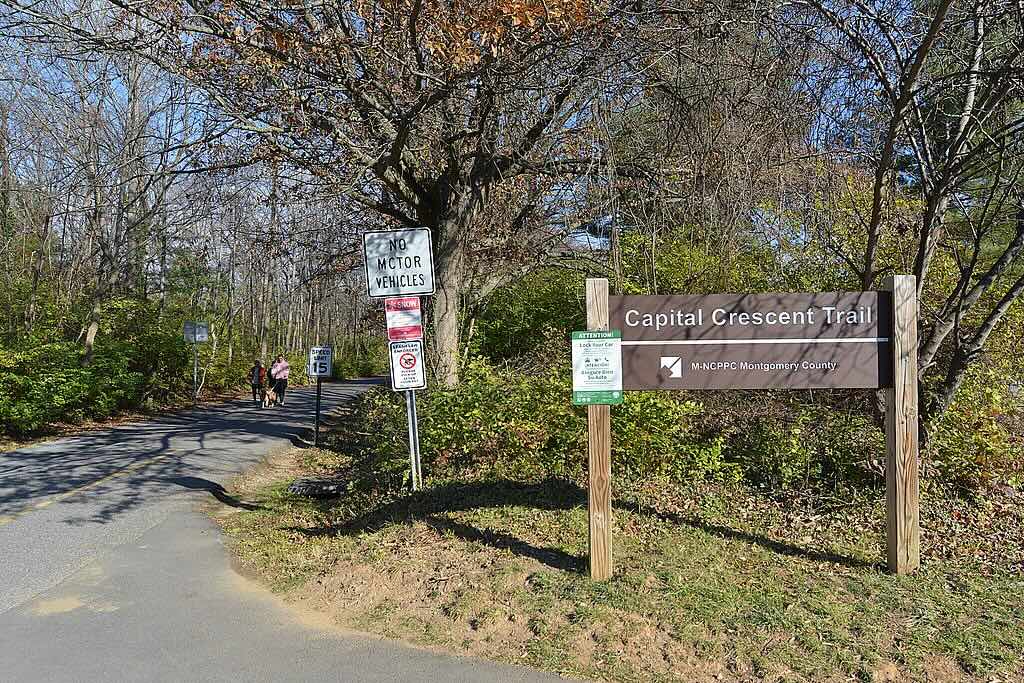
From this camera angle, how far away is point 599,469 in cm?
572

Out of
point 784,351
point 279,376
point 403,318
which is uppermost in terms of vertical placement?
point 403,318

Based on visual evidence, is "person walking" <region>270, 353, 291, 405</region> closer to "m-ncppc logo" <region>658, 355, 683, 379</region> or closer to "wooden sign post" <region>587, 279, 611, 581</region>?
"wooden sign post" <region>587, 279, 611, 581</region>

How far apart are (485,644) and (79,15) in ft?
24.4

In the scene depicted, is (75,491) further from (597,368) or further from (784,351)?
(784,351)

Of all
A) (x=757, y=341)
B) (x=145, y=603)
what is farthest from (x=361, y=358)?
(x=757, y=341)

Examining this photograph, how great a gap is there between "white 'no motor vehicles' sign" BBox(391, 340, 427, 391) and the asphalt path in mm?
2408

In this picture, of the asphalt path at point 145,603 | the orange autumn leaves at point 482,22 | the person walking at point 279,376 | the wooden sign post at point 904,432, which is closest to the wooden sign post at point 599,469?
the asphalt path at point 145,603

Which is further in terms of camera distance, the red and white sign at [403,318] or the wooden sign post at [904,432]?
the red and white sign at [403,318]

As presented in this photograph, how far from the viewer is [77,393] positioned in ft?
57.2

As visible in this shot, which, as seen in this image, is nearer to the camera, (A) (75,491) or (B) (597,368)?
(B) (597,368)

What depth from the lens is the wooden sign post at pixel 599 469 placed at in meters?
5.66

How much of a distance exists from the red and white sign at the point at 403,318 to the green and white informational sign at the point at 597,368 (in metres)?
3.07

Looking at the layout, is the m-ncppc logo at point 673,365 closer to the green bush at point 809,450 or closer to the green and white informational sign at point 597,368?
the green and white informational sign at point 597,368

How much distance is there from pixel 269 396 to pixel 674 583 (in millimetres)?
20046
